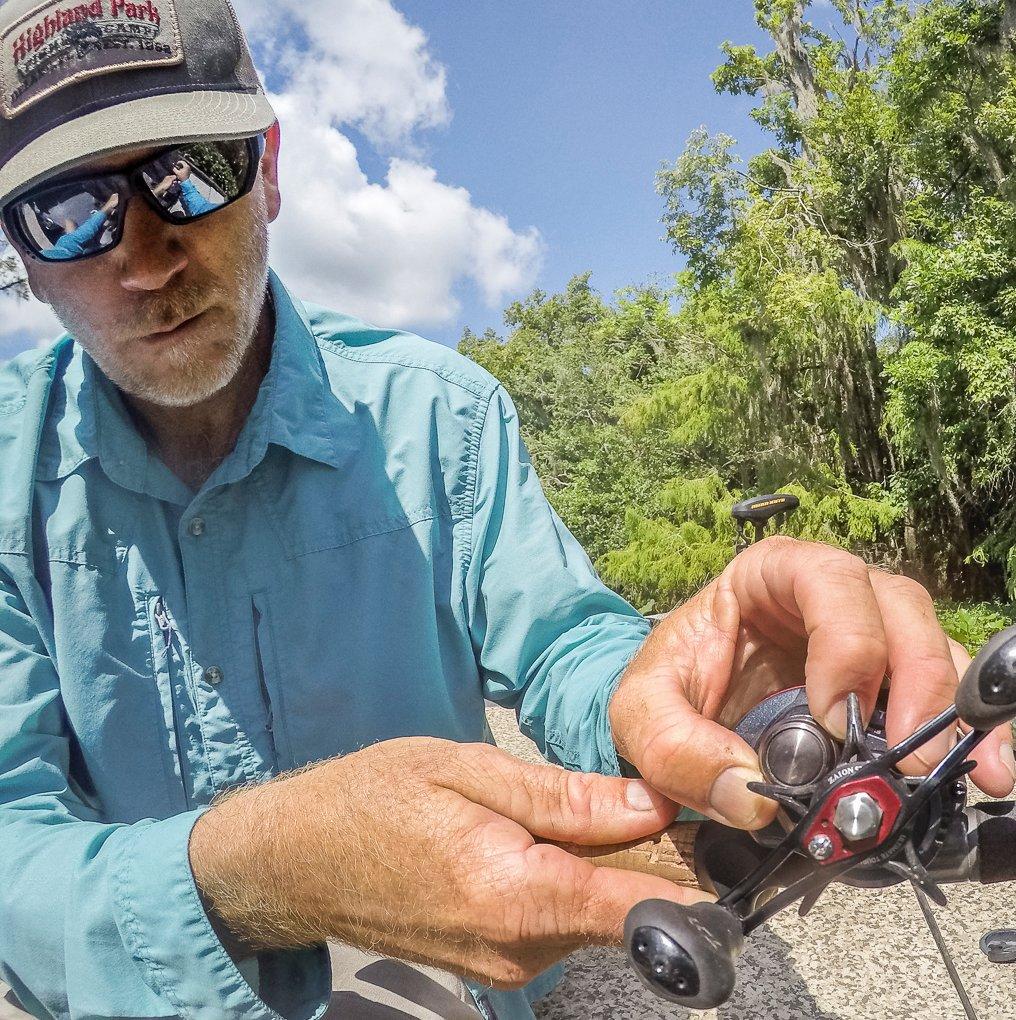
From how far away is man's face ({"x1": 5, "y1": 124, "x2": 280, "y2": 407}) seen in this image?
1.66 meters

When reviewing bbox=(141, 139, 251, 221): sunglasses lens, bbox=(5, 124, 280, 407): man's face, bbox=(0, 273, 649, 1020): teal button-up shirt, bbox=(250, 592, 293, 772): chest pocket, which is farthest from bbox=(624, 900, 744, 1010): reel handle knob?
bbox=(141, 139, 251, 221): sunglasses lens

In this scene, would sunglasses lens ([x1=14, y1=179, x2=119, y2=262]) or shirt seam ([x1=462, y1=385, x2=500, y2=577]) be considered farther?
shirt seam ([x1=462, y1=385, x2=500, y2=577])

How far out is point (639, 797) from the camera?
1.11 meters

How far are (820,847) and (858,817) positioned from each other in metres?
0.05

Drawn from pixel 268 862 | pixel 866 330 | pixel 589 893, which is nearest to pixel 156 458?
pixel 268 862

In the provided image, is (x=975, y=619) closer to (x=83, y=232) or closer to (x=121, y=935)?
(x=83, y=232)

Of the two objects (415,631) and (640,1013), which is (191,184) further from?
(640,1013)

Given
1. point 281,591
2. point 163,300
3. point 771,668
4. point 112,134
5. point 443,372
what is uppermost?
point 112,134

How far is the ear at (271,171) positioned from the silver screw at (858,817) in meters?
1.60

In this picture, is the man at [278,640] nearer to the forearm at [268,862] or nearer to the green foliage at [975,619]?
the forearm at [268,862]

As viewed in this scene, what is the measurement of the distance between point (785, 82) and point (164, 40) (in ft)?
91.8

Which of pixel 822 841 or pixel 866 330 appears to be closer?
pixel 822 841

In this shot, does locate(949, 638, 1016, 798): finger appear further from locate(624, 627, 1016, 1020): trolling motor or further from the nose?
the nose

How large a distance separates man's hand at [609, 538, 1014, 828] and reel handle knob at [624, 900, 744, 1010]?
0.63 ft
